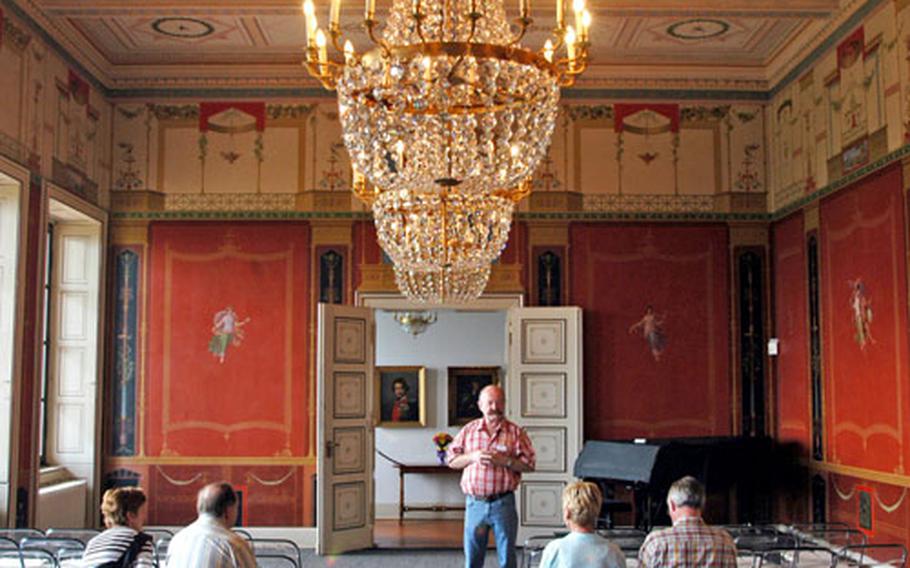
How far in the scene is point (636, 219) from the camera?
10727 millimetres

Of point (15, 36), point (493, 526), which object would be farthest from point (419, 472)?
point (15, 36)

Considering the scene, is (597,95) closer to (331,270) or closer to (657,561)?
(331,270)

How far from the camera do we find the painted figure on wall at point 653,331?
10.6 metres

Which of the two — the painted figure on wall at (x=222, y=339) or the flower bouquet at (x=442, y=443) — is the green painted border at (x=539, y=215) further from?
the flower bouquet at (x=442, y=443)

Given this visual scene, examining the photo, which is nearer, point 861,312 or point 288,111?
point 861,312

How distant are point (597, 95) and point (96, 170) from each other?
488 cm

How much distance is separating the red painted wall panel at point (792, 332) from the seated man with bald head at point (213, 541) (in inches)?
267

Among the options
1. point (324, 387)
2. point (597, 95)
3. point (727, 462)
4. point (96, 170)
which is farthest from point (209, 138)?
point (727, 462)

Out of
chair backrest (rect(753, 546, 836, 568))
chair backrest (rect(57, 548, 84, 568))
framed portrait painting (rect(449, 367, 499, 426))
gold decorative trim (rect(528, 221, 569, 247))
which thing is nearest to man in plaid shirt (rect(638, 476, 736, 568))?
chair backrest (rect(753, 546, 836, 568))

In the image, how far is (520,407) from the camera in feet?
34.2

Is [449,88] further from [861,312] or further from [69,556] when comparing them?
[861,312]

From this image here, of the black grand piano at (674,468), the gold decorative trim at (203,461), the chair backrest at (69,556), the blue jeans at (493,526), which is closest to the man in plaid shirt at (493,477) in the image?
the blue jeans at (493,526)

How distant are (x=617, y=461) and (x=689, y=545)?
16.9 feet

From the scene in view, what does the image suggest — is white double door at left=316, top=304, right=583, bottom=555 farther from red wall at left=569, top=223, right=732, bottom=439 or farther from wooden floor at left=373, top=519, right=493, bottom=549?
wooden floor at left=373, top=519, right=493, bottom=549
